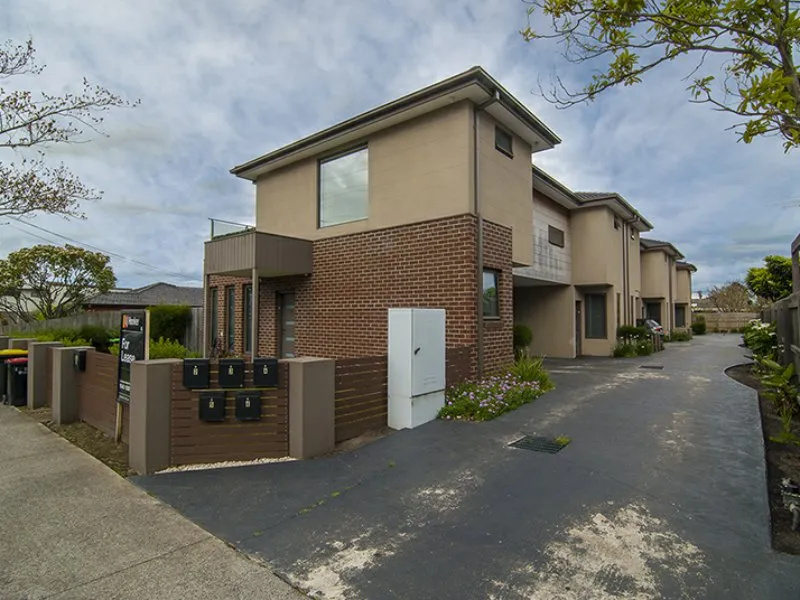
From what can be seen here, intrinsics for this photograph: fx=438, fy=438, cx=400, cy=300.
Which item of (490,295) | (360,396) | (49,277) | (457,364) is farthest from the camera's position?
(49,277)

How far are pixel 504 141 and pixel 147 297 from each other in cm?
4223

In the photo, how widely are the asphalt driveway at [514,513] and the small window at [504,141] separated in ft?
19.2

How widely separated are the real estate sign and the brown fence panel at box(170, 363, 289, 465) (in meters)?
0.95

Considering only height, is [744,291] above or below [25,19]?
below

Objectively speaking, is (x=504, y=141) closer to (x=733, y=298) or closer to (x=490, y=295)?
(x=490, y=295)

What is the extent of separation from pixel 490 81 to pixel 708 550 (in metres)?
7.51

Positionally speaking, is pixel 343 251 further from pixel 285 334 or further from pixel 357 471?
pixel 357 471

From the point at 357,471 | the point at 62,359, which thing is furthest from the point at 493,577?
the point at 62,359

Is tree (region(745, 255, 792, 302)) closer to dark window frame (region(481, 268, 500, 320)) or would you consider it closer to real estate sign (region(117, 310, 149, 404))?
dark window frame (region(481, 268, 500, 320))

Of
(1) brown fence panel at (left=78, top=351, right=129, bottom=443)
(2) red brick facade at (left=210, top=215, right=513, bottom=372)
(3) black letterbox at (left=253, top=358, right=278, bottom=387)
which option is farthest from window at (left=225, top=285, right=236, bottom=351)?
(3) black letterbox at (left=253, top=358, right=278, bottom=387)

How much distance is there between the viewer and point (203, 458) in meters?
4.84

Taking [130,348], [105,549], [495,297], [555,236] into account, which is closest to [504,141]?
[495,297]

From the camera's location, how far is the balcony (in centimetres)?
998

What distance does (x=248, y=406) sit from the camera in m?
4.88
